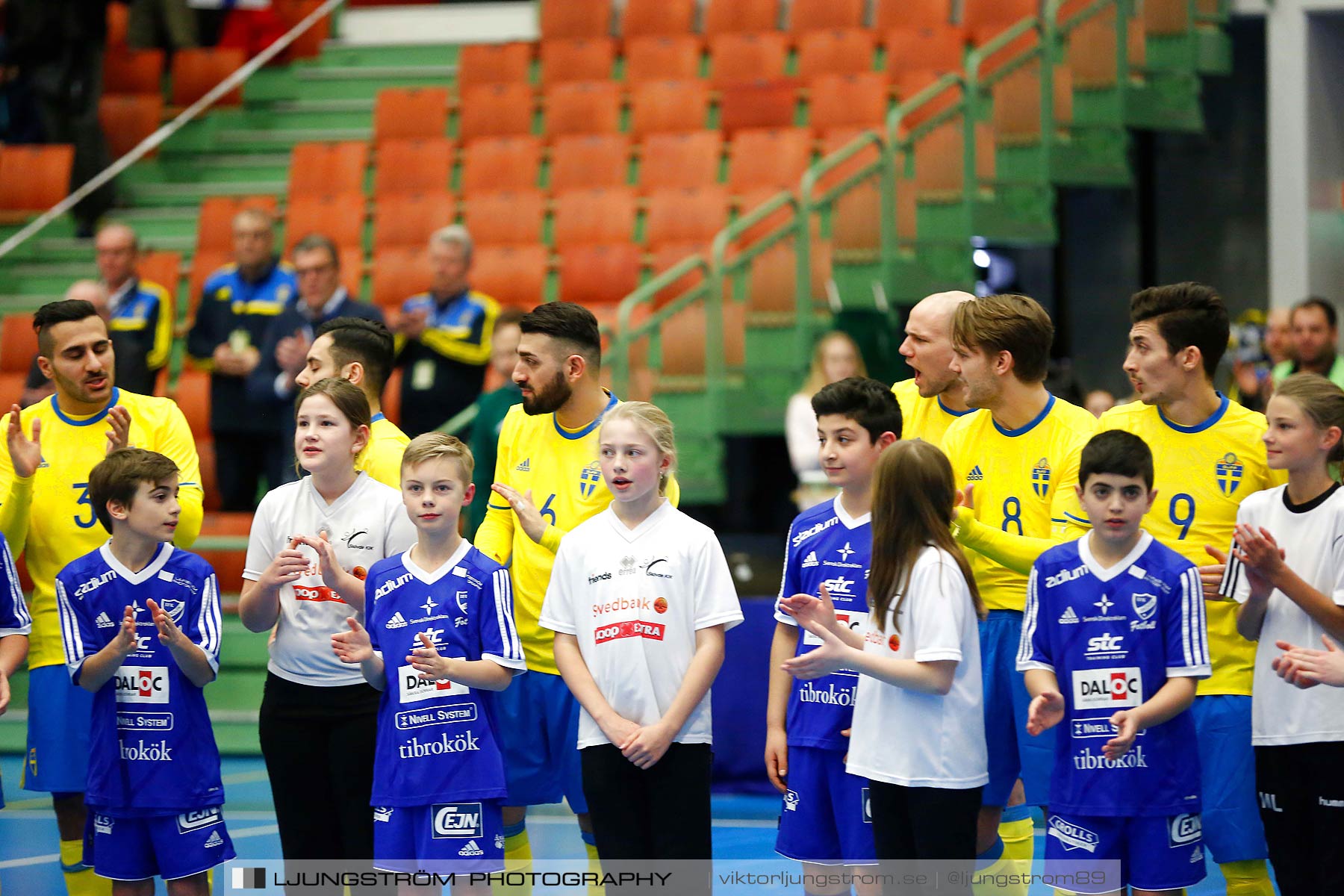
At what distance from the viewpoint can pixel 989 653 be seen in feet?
15.5

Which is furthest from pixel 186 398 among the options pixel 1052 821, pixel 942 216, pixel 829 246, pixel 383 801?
pixel 1052 821

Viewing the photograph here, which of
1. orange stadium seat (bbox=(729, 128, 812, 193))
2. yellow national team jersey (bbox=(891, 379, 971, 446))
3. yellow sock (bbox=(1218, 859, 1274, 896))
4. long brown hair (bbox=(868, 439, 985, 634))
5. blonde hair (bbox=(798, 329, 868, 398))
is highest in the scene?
orange stadium seat (bbox=(729, 128, 812, 193))

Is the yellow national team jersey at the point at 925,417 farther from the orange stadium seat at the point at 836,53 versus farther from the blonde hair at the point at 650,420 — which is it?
the orange stadium seat at the point at 836,53

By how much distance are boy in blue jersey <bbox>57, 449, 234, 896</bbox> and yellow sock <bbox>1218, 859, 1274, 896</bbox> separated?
2986 mm

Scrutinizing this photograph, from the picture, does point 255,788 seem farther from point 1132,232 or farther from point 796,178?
point 1132,232

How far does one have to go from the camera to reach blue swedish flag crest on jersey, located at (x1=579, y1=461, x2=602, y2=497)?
4.99 meters

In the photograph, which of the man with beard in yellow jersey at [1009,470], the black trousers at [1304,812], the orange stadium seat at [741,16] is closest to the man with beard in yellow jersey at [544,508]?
the man with beard in yellow jersey at [1009,470]

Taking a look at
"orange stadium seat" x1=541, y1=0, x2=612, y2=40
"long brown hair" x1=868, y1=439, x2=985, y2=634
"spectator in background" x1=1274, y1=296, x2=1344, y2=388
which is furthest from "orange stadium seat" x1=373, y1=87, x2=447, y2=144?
"long brown hair" x1=868, y1=439, x2=985, y2=634

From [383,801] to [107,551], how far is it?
1.20 meters

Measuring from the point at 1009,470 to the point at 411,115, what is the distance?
30.6 feet

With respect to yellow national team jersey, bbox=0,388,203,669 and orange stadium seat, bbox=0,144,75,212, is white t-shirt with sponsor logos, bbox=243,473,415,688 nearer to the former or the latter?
yellow national team jersey, bbox=0,388,203,669

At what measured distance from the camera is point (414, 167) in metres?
12.5

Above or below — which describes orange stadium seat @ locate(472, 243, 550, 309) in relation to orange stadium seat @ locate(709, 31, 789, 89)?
below

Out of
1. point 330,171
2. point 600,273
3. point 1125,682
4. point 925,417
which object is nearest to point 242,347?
point 600,273
